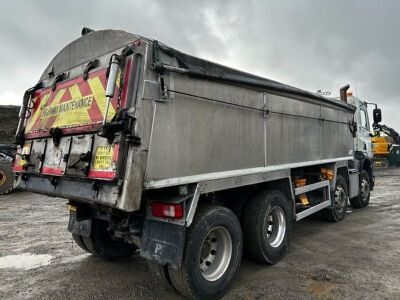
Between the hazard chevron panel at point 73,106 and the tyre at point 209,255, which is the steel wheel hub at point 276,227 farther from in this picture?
the hazard chevron panel at point 73,106

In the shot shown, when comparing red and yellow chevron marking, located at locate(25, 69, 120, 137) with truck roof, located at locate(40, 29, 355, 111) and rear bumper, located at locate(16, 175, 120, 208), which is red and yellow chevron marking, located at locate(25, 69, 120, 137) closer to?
truck roof, located at locate(40, 29, 355, 111)

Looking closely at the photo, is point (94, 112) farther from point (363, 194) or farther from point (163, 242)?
point (363, 194)

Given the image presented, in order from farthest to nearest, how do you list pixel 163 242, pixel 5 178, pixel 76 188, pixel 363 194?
pixel 5 178 < pixel 363 194 < pixel 76 188 < pixel 163 242

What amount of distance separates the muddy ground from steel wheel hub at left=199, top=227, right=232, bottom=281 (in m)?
0.31

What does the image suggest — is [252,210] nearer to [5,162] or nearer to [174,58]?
[174,58]

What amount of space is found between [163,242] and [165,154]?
874 mm

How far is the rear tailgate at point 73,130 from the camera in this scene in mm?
3154

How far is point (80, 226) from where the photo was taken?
4449mm

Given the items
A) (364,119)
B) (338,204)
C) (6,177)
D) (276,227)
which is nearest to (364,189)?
(364,119)

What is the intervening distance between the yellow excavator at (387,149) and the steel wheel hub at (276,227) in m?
20.8

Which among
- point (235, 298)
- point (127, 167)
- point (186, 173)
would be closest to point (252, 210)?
point (235, 298)

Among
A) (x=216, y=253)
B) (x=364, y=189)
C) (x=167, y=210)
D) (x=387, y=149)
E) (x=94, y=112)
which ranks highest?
(x=387, y=149)

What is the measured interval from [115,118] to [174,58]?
0.85m

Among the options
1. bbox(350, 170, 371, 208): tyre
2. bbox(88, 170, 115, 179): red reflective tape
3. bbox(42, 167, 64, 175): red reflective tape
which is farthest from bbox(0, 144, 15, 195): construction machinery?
bbox(350, 170, 371, 208): tyre
